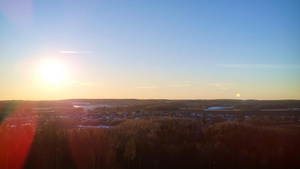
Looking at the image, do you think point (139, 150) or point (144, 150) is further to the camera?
point (144, 150)

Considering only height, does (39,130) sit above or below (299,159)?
above

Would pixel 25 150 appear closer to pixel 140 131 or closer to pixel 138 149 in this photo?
pixel 138 149

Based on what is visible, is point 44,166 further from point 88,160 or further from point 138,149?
point 138,149

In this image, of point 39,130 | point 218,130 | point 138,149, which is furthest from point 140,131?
point 39,130

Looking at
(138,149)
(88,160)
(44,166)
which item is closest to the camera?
(44,166)

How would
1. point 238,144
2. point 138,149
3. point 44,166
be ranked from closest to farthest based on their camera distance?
point 44,166 → point 138,149 → point 238,144

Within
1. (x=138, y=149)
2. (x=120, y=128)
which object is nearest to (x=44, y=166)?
(x=138, y=149)

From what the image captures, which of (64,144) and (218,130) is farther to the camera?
(218,130)

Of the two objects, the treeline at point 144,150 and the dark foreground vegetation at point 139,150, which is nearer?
the dark foreground vegetation at point 139,150

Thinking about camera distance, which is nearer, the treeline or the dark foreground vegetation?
the dark foreground vegetation
